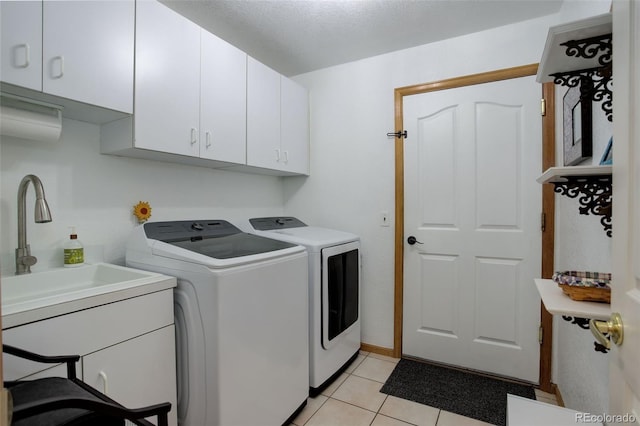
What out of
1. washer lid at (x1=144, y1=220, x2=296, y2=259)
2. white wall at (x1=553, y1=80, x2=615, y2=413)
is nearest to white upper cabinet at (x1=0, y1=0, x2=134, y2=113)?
washer lid at (x1=144, y1=220, x2=296, y2=259)

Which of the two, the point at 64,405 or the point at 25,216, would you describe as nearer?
the point at 64,405

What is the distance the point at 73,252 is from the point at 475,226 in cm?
242

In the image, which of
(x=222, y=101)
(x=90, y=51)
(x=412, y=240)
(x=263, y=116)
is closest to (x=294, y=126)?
(x=263, y=116)

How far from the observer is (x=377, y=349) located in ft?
8.43

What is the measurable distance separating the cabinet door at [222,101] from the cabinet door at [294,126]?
444 mm

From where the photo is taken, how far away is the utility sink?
969 millimetres

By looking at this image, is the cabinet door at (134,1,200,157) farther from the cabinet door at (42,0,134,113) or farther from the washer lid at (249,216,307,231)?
the washer lid at (249,216,307,231)

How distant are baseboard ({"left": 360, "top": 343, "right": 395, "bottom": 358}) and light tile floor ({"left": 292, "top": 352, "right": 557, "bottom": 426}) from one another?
29cm

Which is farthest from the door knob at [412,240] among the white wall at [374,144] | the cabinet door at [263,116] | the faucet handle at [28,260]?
the faucet handle at [28,260]

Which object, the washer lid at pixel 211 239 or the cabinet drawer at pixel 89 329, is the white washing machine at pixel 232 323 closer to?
the washer lid at pixel 211 239

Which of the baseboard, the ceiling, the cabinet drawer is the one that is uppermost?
the ceiling

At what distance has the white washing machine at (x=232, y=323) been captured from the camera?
4.42ft

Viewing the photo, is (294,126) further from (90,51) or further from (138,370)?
(138,370)

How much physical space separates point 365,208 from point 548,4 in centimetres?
175
